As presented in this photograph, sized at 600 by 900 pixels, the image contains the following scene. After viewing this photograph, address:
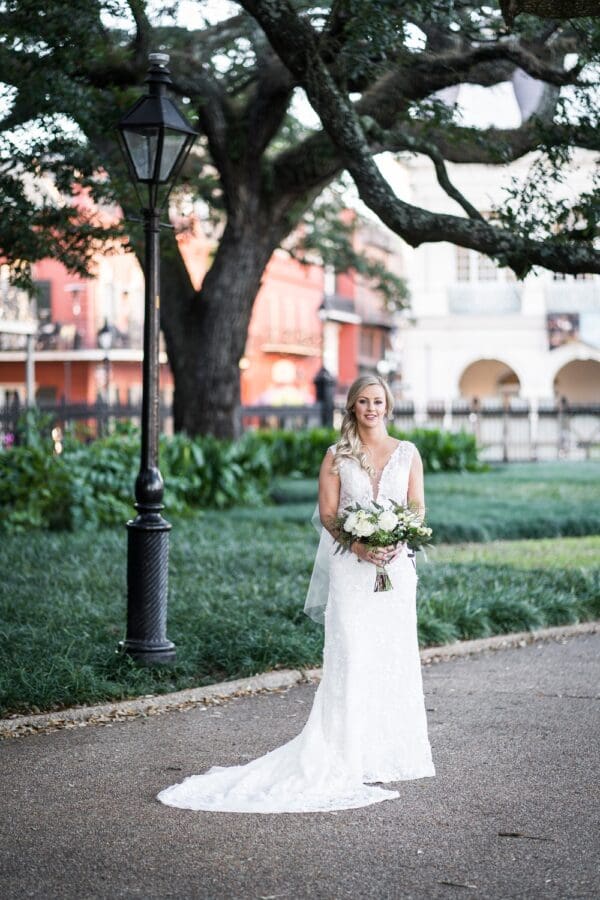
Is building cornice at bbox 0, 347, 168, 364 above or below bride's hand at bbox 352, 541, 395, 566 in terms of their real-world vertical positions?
above

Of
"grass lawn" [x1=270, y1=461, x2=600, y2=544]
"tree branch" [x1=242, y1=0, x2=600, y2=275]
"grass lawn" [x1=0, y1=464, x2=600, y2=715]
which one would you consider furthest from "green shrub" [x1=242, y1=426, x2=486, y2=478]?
"tree branch" [x1=242, y1=0, x2=600, y2=275]

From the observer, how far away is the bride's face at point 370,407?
20.4 ft

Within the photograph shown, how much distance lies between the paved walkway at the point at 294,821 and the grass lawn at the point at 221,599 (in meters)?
0.65

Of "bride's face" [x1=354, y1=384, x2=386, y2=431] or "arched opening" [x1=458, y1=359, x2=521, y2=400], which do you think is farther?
"arched opening" [x1=458, y1=359, x2=521, y2=400]

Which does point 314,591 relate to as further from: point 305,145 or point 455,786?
point 305,145

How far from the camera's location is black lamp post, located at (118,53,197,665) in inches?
322

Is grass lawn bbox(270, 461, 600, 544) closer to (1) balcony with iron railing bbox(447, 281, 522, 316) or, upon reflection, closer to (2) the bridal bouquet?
(2) the bridal bouquet

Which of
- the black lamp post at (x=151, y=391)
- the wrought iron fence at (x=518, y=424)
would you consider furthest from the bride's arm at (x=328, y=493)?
the wrought iron fence at (x=518, y=424)

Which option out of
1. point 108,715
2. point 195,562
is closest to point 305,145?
point 195,562

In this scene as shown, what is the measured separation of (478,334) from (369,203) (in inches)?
1350

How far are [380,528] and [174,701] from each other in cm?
229

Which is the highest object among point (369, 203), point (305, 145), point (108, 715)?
point (305, 145)

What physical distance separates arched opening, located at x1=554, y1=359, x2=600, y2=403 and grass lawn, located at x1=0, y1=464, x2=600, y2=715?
3168cm

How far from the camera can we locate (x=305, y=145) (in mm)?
16547
